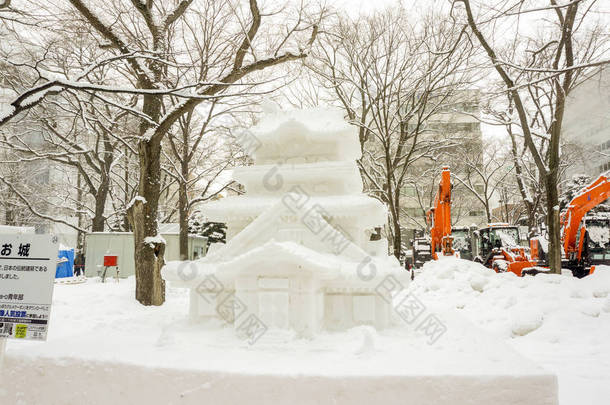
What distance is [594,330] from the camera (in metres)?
7.94

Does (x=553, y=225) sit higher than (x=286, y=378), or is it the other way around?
(x=553, y=225)

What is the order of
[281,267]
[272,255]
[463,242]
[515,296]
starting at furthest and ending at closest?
[463,242], [515,296], [281,267], [272,255]

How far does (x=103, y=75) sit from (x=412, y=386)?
14.1 m

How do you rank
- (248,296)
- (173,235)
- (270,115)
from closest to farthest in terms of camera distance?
(248,296) → (270,115) → (173,235)

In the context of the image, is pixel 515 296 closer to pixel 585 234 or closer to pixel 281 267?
pixel 585 234

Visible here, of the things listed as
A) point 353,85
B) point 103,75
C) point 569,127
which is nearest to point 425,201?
point 569,127

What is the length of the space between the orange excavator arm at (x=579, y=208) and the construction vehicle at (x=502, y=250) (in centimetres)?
165

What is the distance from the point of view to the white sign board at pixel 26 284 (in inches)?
167

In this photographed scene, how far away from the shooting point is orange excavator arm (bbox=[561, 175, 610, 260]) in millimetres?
12018

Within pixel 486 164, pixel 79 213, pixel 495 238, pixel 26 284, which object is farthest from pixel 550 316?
pixel 79 213

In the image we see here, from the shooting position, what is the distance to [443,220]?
54.0 feet

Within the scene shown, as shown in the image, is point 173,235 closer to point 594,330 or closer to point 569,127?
point 594,330

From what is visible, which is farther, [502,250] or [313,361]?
[502,250]

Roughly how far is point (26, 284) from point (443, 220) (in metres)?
15.4
